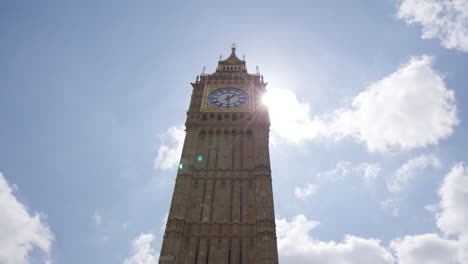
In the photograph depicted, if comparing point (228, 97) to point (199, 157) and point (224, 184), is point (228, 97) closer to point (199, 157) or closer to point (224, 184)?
point (199, 157)

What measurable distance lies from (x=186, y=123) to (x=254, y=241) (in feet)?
61.2

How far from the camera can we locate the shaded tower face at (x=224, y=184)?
34.0 meters

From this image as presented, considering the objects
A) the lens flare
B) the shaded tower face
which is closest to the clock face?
the shaded tower face

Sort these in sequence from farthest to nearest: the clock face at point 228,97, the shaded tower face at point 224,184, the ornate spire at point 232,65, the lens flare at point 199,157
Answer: the ornate spire at point 232,65, the clock face at point 228,97, the lens flare at point 199,157, the shaded tower face at point 224,184

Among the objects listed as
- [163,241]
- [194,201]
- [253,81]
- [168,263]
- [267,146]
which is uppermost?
[253,81]

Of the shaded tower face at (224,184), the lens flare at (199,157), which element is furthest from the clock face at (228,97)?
the lens flare at (199,157)

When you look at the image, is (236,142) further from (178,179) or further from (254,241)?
(254,241)

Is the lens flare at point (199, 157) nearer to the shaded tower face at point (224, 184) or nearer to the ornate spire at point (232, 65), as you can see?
the shaded tower face at point (224, 184)

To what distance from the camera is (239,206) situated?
3791cm

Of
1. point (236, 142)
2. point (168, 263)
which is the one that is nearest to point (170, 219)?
point (168, 263)

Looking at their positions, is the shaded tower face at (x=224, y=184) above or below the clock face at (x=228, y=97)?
below

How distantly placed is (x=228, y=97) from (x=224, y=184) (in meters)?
15.6

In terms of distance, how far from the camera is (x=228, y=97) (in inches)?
2067

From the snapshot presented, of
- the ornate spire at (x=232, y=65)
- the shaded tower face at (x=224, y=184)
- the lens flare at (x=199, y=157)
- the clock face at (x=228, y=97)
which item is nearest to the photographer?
the shaded tower face at (x=224, y=184)
